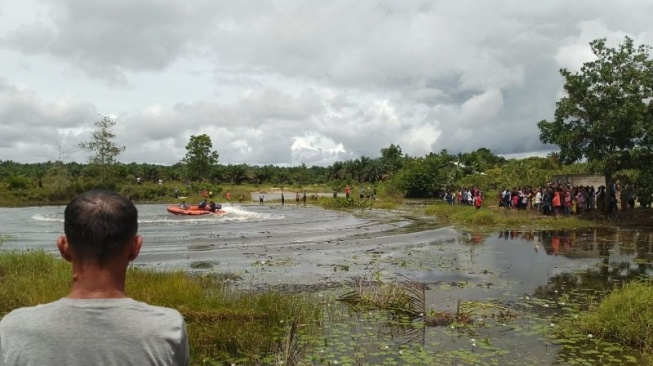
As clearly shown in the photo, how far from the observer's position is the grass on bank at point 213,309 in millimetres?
8359

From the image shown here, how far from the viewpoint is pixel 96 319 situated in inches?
84.7

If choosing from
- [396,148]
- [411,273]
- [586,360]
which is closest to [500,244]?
[411,273]

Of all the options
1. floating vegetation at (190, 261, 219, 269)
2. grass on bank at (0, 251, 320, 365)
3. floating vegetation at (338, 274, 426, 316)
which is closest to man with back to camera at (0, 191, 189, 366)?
grass on bank at (0, 251, 320, 365)

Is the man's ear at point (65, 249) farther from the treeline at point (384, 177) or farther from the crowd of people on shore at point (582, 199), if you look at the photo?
the treeline at point (384, 177)

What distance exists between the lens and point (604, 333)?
929cm

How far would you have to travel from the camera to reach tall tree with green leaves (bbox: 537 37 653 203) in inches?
1047

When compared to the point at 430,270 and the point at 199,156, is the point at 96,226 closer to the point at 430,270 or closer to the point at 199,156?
the point at 430,270

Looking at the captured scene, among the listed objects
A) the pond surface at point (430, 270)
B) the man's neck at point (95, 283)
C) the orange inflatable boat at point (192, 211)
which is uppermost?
the man's neck at point (95, 283)

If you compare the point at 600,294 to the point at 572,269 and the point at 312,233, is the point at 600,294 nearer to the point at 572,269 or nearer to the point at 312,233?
the point at 572,269

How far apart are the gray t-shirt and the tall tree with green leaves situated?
2869 centimetres

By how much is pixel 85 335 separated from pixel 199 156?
8523 cm

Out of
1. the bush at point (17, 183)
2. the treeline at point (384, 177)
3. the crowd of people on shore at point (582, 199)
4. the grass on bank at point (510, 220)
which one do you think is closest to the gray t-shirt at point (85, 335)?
the grass on bank at point (510, 220)

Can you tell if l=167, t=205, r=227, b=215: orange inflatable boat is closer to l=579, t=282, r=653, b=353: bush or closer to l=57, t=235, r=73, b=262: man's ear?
l=579, t=282, r=653, b=353: bush

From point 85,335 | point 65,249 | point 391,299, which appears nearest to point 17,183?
point 391,299
